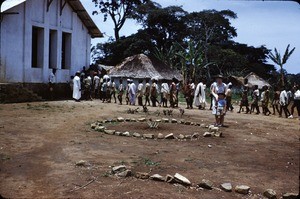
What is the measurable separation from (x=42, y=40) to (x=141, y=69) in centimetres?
1551

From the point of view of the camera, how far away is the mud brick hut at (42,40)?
17.5 metres

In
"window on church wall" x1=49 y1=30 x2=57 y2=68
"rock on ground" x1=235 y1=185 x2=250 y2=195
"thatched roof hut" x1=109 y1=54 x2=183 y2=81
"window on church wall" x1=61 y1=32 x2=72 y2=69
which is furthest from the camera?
"thatched roof hut" x1=109 y1=54 x2=183 y2=81

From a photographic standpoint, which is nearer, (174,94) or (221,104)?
(221,104)

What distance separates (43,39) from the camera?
20000 millimetres

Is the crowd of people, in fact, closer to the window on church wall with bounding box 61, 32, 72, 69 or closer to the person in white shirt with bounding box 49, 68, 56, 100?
the person in white shirt with bounding box 49, 68, 56, 100

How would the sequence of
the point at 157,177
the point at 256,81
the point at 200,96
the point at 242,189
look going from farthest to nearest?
the point at 256,81 → the point at 200,96 → the point at 157,177 → the point at 242,189

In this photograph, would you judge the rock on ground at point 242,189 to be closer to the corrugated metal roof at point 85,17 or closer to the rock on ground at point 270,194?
the rock on ground at point 270,194

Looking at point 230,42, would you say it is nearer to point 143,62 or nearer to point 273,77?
point 273,77

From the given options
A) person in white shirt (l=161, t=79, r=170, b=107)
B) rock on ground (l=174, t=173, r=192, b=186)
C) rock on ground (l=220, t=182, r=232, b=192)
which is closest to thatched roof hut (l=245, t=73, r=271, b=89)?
person in white shirt (l=161, t=79, r=170, b=107)

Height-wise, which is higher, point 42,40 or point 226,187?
point 42,40

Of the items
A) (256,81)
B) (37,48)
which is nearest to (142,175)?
(37,48)

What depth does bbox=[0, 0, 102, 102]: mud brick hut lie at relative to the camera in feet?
57.4

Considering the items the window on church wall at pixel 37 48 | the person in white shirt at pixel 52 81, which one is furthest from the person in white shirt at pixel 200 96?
the window on church wall at pixel 37 48

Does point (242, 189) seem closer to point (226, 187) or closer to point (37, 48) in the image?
point (226, 187)
